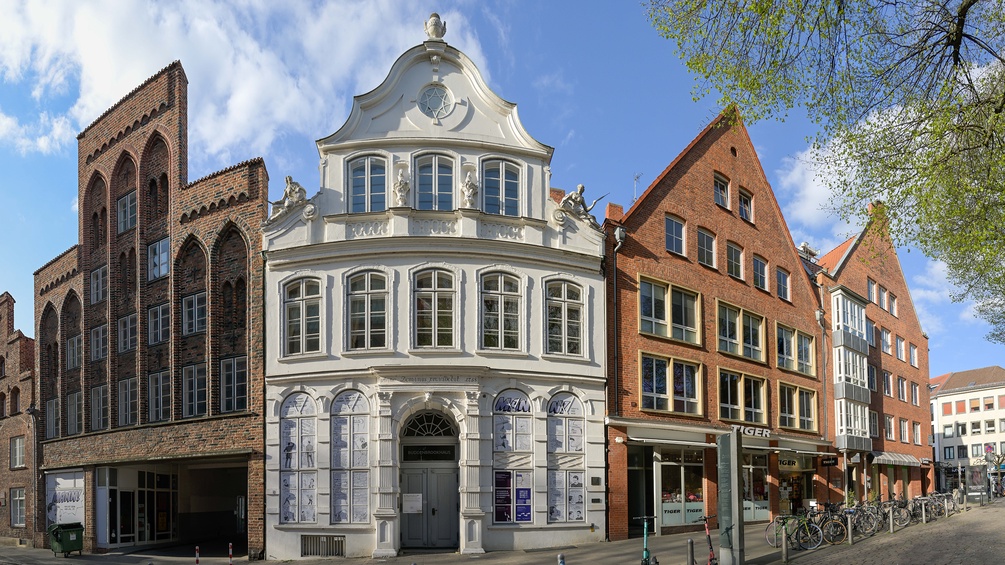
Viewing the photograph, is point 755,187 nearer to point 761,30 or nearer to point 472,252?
point 472,252

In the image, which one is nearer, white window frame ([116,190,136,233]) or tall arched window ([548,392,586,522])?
tall arched window ([548,392,586,522])

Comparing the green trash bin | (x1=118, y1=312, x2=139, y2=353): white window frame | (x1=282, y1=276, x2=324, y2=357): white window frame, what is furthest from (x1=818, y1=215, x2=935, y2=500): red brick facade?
the green trash bin

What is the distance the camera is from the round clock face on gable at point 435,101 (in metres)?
25.0

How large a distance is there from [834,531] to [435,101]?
1572 cm

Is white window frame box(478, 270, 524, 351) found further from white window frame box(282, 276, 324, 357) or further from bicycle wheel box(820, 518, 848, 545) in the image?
bicycle wheel box(820, 518, 848, 545)

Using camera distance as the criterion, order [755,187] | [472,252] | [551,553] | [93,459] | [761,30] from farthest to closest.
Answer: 1. [755,187]
2. [93,459]
3. [472,252]
4. [551,553]
5. [761,30]

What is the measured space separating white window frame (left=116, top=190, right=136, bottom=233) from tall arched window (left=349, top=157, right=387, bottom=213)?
11494 millimetres

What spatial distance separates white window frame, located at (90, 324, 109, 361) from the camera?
32.8m

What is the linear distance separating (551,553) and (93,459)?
17841 millimetres

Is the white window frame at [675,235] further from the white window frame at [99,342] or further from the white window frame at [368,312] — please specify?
the white window frame at [99,342]

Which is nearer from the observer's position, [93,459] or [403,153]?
[403,153]

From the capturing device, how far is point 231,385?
26172 millimetres

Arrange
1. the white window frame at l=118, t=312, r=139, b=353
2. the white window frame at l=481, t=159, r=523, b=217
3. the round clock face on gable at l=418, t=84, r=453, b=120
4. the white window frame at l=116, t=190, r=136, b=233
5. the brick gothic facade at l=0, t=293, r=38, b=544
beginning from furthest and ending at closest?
the brick gothic facade at l=0, t=293, r=38, b=544 → the white window frame at l=116, t=190, r=136, b=233 → the white window frame at l=118, t=312, r=139, b=353 → the round clock face on gable at l=418, t=84, r=453, b=120 → the white window frame at l=481, t=159, r=523, b=217

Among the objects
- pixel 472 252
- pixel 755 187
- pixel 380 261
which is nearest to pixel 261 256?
pixel 380 261
